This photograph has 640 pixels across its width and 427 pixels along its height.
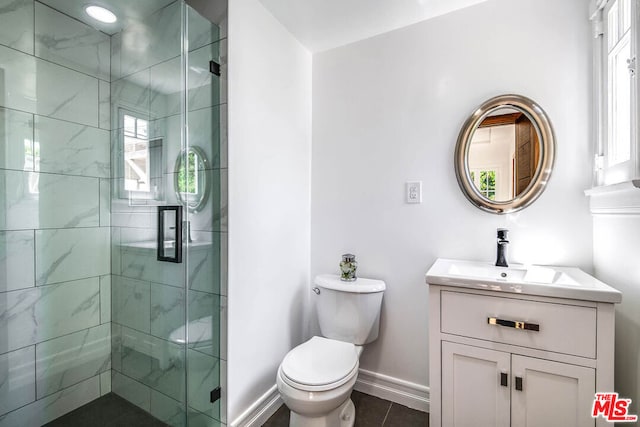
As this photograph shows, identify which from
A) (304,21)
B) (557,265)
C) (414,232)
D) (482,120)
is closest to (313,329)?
(414,232)

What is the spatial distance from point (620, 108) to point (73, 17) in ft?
8.32

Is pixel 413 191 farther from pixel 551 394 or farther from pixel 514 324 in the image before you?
pixel 551 394

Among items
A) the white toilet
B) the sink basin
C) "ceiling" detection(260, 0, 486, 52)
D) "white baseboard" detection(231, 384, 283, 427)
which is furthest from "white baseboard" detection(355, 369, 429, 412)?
"ceiling" detection(260, 0, 486, 52)

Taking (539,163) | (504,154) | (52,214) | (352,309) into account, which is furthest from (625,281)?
(52,214)

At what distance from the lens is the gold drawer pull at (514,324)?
113cm

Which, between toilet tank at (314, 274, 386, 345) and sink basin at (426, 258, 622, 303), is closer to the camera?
sink basin at (426, 258, 622, 303)

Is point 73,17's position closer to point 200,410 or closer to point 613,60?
point 200,410

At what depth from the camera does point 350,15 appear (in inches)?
67.5

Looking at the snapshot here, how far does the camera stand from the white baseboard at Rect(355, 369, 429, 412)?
1728 mm

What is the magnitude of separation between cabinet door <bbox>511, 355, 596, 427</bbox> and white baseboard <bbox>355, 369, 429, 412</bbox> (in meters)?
0.63

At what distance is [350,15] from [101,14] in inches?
51.2

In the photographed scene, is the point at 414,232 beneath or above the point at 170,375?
above

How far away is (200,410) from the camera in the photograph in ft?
4.83

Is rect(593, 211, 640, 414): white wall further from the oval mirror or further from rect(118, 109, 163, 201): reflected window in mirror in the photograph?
rect(118, 109, 163, 201): reflected window in mirror
